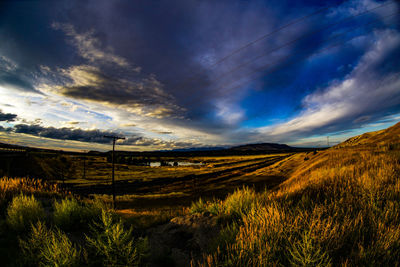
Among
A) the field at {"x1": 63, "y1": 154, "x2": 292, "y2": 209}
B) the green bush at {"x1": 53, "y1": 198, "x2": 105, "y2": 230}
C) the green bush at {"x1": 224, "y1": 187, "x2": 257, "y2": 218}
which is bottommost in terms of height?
the field at {"x1": 63, "y1": 154, "x2": 292, "y2": 209}

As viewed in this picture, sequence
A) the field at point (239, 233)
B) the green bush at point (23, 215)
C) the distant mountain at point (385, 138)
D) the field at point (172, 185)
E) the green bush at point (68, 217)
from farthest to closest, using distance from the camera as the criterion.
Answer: the field at point (172, 185) < the distant mountain at point (385, 138) < the green bush at point (68, 217) < the green bush at point (23, 215) < the field at point (239, 233)

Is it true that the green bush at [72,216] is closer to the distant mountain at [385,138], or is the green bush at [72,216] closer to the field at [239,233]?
the field at [239,233]

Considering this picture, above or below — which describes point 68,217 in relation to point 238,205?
below

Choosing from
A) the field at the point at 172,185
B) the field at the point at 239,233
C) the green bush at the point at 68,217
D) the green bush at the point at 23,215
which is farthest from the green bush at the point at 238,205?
the field at the point at 172,185

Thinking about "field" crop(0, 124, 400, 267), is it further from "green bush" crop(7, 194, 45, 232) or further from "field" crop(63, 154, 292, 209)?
"field" crop(63, 154, 292, 209)

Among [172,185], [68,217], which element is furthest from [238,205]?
[172,185]

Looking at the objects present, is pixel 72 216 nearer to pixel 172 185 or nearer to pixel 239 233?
pixel 239 233

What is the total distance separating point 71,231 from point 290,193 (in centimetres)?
826

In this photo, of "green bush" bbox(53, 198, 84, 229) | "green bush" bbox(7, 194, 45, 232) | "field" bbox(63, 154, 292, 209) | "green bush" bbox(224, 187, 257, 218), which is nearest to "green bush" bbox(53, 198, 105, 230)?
"green bush" bbox(53, 198, 84, 229)

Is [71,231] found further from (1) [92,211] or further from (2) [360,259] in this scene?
(2) [360,259]

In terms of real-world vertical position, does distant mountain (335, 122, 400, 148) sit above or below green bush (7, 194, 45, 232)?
above

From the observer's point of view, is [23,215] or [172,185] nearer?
[23,215]

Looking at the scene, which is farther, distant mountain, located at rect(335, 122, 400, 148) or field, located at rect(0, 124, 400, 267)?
distant mountain, located at rect(335, 122, 400, 148)

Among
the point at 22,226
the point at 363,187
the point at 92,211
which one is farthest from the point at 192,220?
the point at 363,187
